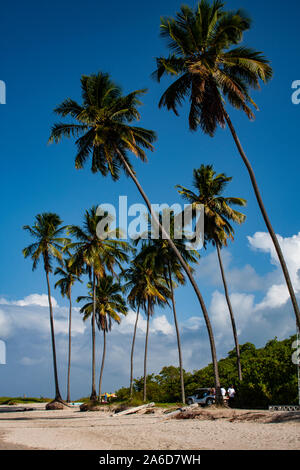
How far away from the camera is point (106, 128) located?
65.2ft

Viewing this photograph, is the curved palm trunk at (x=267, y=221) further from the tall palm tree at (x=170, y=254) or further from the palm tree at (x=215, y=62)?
the tall palm tree at (x=170, y=254)

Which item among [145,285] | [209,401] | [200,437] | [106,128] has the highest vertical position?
[106,128]

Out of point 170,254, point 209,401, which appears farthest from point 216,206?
point 209,401

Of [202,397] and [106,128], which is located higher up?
[106,128]

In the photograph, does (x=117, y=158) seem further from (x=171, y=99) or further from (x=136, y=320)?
(x=136, y=320)

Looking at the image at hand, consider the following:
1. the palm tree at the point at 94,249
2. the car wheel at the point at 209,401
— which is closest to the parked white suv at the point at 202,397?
the car wheel at the point at 209,401

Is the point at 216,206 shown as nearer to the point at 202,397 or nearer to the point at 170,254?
the point at 170,254

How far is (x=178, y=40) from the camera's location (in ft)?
57.3

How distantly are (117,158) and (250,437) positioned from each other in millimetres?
15486

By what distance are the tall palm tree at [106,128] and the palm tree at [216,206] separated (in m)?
7.81

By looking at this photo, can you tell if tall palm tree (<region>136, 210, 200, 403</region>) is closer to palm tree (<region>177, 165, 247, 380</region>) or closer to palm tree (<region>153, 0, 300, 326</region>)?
palm tree (<region>177, 165, 247, 380</region>)

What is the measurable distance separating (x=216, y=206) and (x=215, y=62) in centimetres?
1226

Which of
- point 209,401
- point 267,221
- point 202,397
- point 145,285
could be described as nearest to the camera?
point 267,221
